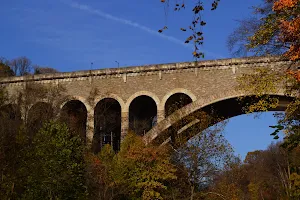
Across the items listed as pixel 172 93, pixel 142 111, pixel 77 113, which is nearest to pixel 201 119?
pixel 172 93

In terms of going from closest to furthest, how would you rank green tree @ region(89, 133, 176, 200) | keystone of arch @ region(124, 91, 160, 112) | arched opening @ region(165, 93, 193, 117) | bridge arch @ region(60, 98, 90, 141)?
1. green tree @ region(89, 133, 176, 200)
2. arched opening @ region(165, 93, 193, 117)
3. keystone of arch @ region(124, 91, 160, 112)
4. bridge arch @ region(60, 98, 90, 141)

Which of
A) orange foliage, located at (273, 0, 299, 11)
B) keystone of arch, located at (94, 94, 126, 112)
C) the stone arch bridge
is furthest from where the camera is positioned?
keystone of arch, located at (94, 94, 126, 112)

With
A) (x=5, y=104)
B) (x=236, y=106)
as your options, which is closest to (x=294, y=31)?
(x=236, y=106)

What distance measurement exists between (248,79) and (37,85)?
2357 cm

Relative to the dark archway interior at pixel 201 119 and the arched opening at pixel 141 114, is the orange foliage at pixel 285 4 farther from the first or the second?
the arched opening at pixel 141 114

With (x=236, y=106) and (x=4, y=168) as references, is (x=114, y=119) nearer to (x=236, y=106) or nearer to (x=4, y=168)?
(x=236, y=106)

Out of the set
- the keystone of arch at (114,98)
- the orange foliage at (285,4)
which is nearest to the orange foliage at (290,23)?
the orange foliage at (285,4)

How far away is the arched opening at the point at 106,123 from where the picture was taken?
31845mm

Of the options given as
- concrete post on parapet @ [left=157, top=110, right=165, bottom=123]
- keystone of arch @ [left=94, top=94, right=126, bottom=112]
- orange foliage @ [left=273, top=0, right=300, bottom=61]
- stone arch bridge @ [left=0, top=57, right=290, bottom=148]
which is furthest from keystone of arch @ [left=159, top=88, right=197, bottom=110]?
orange foliage @ [left=273, top=0, right=300, bottom=61]

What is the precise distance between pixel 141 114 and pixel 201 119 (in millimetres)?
8440

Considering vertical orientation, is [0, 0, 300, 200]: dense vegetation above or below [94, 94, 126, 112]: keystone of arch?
below

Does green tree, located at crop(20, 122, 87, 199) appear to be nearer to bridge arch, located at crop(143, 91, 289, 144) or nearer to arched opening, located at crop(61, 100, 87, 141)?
bridge arch, located at crop(143, 91, 289, 144)

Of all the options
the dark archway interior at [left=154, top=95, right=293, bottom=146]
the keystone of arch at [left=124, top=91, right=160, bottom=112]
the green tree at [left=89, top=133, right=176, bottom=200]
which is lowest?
the green tree at [left=89, top=133, right=176, bottom=200]

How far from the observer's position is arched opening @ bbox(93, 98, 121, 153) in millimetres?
31845
